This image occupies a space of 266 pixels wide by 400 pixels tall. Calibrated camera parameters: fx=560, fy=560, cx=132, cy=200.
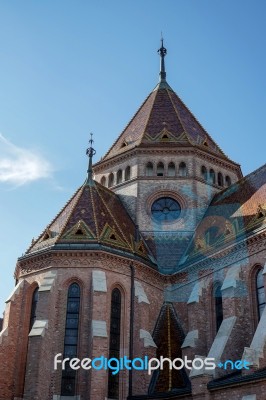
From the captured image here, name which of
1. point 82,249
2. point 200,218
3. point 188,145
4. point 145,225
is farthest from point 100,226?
point 188,145

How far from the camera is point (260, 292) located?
25438 mm

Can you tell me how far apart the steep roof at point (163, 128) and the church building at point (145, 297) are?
288 cm

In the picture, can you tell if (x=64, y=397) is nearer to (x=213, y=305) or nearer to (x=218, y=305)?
(x=213, y=305)

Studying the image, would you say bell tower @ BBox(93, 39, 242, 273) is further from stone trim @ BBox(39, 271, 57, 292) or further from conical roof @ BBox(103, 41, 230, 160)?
stone trim @ BBox(39, 271, 57, 292)

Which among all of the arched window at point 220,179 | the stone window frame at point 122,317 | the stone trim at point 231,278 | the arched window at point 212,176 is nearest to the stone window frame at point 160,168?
the arched window at point 212,176

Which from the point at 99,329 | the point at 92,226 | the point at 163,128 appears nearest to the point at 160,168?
the point at 163,128

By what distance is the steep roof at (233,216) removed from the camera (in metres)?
27.5

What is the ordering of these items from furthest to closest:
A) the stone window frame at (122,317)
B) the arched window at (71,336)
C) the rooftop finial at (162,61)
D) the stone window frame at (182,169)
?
the rooftop finial at (162,61) → the stone window frame at (182,169) → the stone window frame at (122,317) → the arched window at (71,336)

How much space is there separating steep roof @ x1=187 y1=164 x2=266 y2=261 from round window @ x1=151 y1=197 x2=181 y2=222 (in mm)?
1891

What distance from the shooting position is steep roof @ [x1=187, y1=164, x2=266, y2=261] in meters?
27.5

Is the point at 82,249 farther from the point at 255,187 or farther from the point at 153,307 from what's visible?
the point at 255,187

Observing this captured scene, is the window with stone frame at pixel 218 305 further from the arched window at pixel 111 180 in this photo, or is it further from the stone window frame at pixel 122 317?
the arched window at pixel 111 180

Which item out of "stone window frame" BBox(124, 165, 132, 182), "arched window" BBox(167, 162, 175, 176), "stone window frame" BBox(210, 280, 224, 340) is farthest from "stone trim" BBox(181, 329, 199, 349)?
"stone window frame" BBox(124, 165, 132, 182)

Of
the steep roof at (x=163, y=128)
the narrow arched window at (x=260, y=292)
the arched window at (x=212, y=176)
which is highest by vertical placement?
the steep roof at (x=163, y=128)
